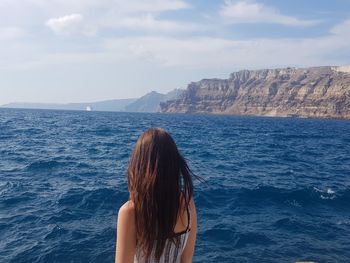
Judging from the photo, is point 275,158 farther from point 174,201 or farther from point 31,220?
point 174,201

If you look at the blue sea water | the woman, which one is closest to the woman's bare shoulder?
the woman

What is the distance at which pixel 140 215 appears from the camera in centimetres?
303

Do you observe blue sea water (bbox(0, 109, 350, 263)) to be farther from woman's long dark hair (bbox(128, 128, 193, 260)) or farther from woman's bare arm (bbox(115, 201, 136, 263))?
woman's long dark hair (bbox(128, 128, 193, 260))

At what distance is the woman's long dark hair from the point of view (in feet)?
9.95

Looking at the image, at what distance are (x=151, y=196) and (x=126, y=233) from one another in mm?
361

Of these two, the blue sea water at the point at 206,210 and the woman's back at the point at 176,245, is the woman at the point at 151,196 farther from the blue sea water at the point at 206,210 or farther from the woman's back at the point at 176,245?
the blue sea water at the point at 206,210

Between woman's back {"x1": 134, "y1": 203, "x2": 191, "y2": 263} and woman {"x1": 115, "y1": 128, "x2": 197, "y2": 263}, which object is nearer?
woman {"x1": 115, "y1": 128, "x2": 197, "y2": 263}

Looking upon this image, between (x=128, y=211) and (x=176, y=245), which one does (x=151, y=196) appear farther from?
(x=176, y=245)

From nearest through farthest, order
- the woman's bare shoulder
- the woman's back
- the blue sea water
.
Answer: the woman's bare shoulder → the woman's back → the blue sea water

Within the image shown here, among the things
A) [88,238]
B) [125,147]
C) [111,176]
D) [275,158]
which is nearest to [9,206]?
[88,238]

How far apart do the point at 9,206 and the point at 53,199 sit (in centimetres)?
167

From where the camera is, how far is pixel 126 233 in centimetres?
304

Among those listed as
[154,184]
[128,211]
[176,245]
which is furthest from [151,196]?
[176,245]

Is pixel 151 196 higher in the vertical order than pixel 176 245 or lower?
higher
